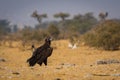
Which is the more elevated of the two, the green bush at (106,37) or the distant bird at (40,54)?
the green bush at (106,37)

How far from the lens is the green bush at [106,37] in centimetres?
3064

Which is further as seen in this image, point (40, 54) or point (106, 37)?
point (106, 37)

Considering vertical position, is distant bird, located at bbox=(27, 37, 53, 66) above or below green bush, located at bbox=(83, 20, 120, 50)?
below

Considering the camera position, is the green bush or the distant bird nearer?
the distant bird

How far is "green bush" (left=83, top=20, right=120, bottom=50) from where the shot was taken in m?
30.6

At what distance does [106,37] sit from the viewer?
102ft

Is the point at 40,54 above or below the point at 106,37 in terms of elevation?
below

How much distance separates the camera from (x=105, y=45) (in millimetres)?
30938

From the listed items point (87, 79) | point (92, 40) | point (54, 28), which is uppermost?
point (54, 28)

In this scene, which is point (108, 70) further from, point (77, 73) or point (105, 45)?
point (105, 45)

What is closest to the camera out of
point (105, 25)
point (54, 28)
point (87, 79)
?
point (87, 79)

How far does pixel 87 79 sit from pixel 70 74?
38.2 inches

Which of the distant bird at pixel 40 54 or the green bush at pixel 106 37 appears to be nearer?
the distant bird at pixel 40 54

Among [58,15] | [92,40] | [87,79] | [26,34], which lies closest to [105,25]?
[92,40]
